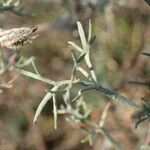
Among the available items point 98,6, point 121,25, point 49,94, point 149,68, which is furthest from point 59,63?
point 49,94

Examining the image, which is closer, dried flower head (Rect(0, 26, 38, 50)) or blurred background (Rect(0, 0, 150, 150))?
dried flower head (Rect(0, 26, 38, 50))

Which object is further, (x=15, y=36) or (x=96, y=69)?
(x=96, y=69)

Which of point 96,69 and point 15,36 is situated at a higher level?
point 15,36

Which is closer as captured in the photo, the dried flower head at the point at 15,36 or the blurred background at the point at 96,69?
the dried flower head at the point at 15,36

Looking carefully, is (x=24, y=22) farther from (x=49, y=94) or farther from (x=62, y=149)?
(x=49, y=94)

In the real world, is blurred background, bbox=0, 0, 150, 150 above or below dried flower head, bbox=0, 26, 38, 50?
below
